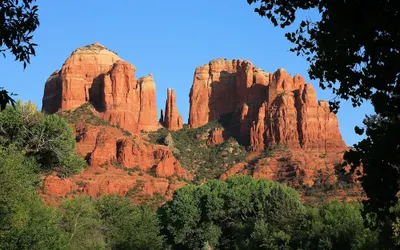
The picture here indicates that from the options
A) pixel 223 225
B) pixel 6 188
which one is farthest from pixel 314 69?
pixel 223 225

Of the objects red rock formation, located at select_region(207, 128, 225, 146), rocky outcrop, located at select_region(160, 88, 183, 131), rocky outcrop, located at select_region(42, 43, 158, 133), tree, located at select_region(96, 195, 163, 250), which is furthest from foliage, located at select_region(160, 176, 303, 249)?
rocky outcrop, located at select_region(160, 88, 183, 131)

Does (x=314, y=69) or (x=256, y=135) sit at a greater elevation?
(x=256, y=135)

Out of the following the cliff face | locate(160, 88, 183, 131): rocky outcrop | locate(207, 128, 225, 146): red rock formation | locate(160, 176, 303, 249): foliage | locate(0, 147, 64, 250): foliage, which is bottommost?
locate(0, 147, 64, 250): foliage

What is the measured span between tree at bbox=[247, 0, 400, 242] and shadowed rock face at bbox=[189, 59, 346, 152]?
114 metres

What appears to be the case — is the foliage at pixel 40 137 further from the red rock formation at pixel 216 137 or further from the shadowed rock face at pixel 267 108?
the red rock formation at pixel 216 137

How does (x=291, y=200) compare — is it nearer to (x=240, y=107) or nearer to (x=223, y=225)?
(x=223, y=225)

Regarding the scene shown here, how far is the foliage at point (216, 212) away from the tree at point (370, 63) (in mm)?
52155

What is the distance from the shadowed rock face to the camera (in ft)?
475

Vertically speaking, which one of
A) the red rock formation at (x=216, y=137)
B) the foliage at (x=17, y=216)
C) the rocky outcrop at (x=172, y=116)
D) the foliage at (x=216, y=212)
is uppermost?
the rocky outcrop at (x=172, y=116)

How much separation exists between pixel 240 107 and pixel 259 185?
2913 inches

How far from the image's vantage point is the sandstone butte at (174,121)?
127188mm

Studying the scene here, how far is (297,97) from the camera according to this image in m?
150

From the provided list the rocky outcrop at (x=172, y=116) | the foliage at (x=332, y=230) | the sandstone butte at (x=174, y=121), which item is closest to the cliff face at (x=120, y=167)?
the sandstone butte at (x=174, y=121)

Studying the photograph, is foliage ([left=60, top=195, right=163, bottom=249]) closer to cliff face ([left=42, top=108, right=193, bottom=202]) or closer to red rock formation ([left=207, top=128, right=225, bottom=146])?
cliff face ([left=42, top=108, right=193, bottom=202])
